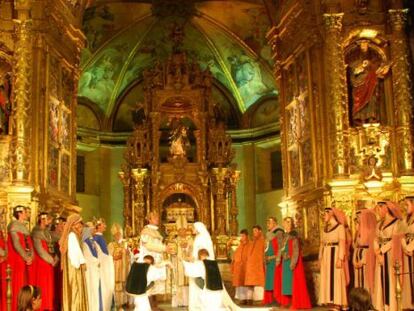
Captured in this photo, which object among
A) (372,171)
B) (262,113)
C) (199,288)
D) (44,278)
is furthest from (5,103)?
(262,113)

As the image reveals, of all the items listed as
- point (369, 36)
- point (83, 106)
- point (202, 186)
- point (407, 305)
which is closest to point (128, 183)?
point (202, 186)

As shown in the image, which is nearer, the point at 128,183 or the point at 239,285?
the point at 239,285

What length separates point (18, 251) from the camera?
36.4 ft

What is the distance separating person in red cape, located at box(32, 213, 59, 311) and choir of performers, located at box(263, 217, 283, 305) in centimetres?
459

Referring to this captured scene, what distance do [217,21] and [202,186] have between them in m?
6.08

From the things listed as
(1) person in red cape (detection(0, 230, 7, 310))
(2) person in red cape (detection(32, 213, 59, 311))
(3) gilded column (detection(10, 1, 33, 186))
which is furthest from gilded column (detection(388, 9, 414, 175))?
(1) person in red cape (detection(0, 230, 7, 310))

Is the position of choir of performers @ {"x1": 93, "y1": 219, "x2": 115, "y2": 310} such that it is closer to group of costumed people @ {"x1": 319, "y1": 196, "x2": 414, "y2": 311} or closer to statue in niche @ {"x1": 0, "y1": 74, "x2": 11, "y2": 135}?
statue in niche @ {"x1": 0, "y1": 74, "x2": 11, "y2": 135}

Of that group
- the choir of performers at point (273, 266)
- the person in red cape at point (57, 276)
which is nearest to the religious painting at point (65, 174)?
the person in red cape at point (57, 276)

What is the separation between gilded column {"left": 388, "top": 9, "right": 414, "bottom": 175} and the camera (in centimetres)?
1414

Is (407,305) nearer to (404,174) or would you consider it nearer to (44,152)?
(404,174)

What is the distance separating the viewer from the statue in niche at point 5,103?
48.8 feet

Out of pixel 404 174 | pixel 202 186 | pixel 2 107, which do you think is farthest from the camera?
pixel 202 186

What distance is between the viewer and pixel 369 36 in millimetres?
15070

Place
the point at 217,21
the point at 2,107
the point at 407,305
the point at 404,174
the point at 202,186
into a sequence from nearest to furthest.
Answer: the point at 407,305 → the point at 404,174 → the point at 2,107 → the point at 202,186 → the point at 217,21
